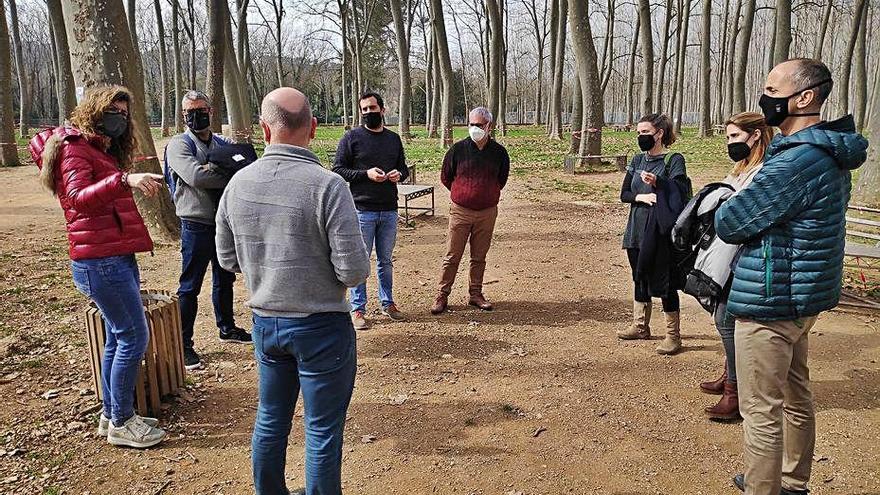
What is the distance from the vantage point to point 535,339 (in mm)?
5617

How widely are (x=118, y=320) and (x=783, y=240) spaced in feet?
11.6

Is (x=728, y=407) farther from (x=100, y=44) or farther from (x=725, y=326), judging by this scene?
(x=100, y=44)

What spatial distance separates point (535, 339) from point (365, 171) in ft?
7.15

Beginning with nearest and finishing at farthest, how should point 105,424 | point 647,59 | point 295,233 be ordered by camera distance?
point 295,233
point 105,424
point 647,59

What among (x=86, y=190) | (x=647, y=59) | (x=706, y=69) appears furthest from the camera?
(x=706, y=69)

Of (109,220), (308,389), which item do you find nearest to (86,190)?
(109,220)

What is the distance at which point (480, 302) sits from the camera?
6.45 meters

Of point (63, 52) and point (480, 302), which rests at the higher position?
point (63, 52)

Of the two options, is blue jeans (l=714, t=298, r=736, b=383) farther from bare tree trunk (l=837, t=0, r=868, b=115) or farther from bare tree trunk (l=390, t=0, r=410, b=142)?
bare tree trunk (l=837, t=0, r=868, b=115)

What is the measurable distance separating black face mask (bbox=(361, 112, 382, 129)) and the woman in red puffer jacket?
2.39 m

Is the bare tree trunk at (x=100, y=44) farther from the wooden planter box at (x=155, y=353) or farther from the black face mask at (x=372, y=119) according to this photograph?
the wooden planter box at (x=155, y=353)

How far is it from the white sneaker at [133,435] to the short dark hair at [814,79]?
13.0 ft

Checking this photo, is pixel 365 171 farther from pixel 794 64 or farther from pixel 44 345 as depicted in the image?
pixel 794 64

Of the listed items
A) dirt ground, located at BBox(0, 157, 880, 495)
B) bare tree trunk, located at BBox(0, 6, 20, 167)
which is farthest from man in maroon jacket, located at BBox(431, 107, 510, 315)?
bare tree trunk, located at BBox(0, 6, 20, 167)
